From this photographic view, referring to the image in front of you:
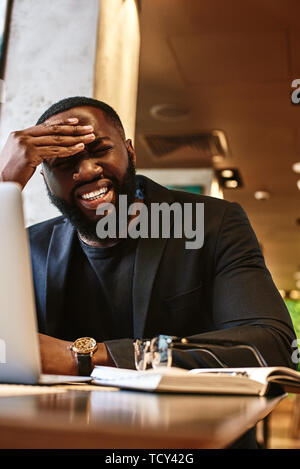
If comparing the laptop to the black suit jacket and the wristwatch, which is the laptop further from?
the black suit jacket

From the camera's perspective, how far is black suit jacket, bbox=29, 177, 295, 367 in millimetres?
1371

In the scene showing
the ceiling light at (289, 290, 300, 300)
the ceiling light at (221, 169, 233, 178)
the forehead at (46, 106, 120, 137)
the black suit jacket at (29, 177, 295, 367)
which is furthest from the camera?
the ceiling light at (289, 290, 300, 300)

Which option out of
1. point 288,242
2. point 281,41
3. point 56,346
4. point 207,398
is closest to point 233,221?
point 56,346

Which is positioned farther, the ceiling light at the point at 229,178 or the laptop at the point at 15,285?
the ceiling light at the point at 229,178

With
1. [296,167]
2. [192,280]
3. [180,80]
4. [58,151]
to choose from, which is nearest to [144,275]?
[192,280]

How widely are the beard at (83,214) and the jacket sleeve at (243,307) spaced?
0.33m

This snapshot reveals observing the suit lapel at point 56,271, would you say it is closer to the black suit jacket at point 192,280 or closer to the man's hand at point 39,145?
the black suit jacket at point 192,280

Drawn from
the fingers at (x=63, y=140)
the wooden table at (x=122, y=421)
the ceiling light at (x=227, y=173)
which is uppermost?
the ceiling light at (x=227, y=173)

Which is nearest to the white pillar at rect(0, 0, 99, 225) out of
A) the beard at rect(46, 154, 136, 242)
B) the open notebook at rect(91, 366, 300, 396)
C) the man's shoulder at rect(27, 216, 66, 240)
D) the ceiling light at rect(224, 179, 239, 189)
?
the man's shoulder at rect(27, 216, 66, 240)

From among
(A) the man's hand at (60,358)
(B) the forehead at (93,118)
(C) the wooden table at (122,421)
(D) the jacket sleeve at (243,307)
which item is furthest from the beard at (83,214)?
(C) the wooden table at (122,421)

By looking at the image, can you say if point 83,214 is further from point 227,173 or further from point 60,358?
point 227,173

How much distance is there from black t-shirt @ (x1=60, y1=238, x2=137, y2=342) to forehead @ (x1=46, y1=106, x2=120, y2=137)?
14.0 inches

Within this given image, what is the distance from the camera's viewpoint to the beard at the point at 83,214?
5.54ft

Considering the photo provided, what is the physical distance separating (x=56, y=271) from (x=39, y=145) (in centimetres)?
39
